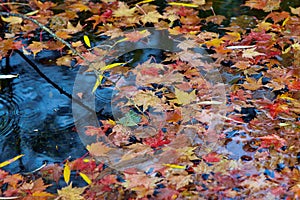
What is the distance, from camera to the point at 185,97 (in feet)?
8.07

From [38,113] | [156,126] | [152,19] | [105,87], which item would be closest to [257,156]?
[156,126]

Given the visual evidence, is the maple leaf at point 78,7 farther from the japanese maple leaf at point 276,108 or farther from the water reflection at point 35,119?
the japanese maple leaf at point 276,108

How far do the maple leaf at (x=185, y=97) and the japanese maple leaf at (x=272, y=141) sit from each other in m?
0.48

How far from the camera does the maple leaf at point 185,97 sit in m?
2.44

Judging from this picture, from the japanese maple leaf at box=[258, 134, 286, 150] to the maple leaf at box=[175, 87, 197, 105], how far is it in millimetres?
479

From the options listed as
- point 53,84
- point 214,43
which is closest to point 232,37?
point 214,43

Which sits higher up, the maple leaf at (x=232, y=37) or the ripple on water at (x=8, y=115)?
the maple leaf at (x=232, y=37)

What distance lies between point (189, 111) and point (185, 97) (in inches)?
4.8

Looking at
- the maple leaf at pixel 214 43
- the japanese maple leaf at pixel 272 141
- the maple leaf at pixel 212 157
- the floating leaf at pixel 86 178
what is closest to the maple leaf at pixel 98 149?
the floating leaf at pixel 86 178

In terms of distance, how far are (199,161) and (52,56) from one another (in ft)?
4.70

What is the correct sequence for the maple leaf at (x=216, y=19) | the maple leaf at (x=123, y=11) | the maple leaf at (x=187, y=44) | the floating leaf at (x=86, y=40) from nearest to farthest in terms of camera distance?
1. the maple leaf at (x=187, y=44)
2. the floating leaf at (x=86, y=40)
3. the maple leaf at (x=216, y=19)
4. the maple leaf at (x=123, y=11)

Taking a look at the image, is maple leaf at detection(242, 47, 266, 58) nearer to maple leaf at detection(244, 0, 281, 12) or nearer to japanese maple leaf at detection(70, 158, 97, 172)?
maple leaf at detection(244, 0, 281, 12)

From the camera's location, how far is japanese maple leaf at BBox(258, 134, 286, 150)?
7.02 ft

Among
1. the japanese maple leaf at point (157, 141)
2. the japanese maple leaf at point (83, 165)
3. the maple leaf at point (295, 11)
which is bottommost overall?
the japanese maple leaf at point (83, 165)
